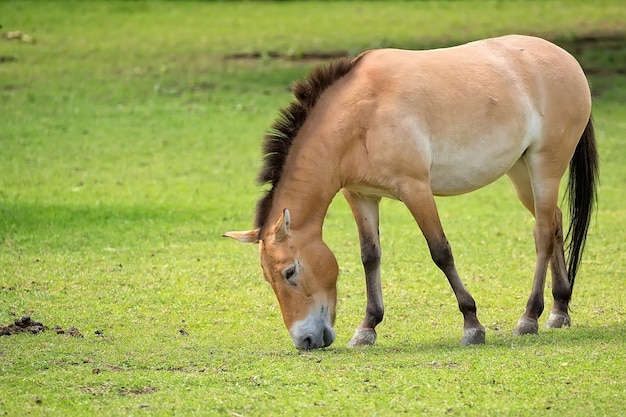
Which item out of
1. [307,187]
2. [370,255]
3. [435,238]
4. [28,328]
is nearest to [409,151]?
[435,238]

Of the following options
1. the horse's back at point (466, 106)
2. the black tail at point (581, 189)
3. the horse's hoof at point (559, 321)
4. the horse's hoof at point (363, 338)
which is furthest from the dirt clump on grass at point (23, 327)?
the black tail at point (581, 189)

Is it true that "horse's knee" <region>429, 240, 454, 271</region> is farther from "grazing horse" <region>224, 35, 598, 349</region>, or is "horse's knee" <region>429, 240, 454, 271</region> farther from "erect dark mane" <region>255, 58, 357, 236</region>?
"erect dark mane" <region>255, 58, 357, 236</region>

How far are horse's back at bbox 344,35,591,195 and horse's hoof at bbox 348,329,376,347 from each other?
3.95 feet

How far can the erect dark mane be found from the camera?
7.90m

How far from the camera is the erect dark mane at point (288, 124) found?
25.9ft

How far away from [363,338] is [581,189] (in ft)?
8.29

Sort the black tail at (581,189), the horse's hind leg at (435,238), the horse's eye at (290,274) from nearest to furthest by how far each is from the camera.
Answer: the horse's eye at (290,274), the horse's hind leg at (435,238), the black tail at (581,189)

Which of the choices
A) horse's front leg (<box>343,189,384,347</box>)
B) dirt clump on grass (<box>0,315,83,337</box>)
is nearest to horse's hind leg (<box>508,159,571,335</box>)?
horse's front leg (<box>343,189,384,347</box>)

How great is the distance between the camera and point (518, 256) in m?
11.4

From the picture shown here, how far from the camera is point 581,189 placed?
9.34 m

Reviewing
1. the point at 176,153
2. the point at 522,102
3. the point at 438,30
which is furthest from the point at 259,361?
the point at 438,30

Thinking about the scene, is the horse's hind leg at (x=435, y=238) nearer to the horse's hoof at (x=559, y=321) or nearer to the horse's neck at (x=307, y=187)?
the horse's neck at (x=307, y=187)

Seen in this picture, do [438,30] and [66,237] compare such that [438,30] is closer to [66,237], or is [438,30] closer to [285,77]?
[285,77]

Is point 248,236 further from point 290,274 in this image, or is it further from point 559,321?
point 559,321
